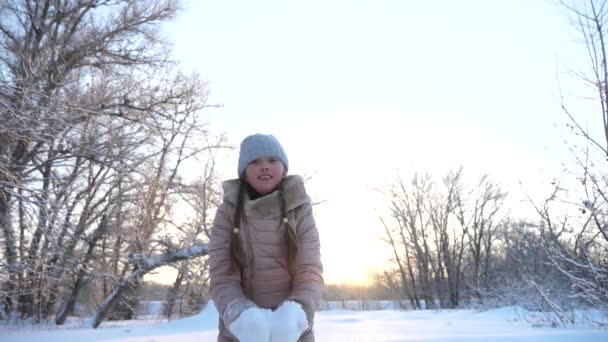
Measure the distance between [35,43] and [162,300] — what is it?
8.72 metres

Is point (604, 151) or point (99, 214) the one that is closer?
point (604, 151)

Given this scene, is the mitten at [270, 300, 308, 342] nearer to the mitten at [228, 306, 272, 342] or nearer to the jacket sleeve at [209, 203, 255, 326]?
the mitten at [228, 306, 272, 342]

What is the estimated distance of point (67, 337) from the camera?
557 cm

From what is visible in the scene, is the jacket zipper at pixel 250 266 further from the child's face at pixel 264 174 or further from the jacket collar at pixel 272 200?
the child's face at pixel 264 174

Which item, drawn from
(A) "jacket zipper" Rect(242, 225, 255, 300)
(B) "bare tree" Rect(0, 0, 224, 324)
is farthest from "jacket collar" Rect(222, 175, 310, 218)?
(B) "bare tree" Rect(0, 0, 224, 324)

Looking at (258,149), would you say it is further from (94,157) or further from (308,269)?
(94,157)

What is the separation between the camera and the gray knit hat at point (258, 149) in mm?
2043

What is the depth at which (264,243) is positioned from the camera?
1.89 m

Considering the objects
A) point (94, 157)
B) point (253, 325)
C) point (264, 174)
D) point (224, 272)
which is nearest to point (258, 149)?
point (264, 174)

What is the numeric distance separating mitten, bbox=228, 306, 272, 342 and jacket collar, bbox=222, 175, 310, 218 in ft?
1.59

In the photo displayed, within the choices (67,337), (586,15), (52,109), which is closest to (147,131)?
(52,109)

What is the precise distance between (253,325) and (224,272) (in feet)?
1.34

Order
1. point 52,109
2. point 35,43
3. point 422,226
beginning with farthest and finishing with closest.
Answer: point 422,226 → point 35,43 → point 52,109

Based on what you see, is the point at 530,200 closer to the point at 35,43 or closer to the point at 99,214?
the point at 99,214
